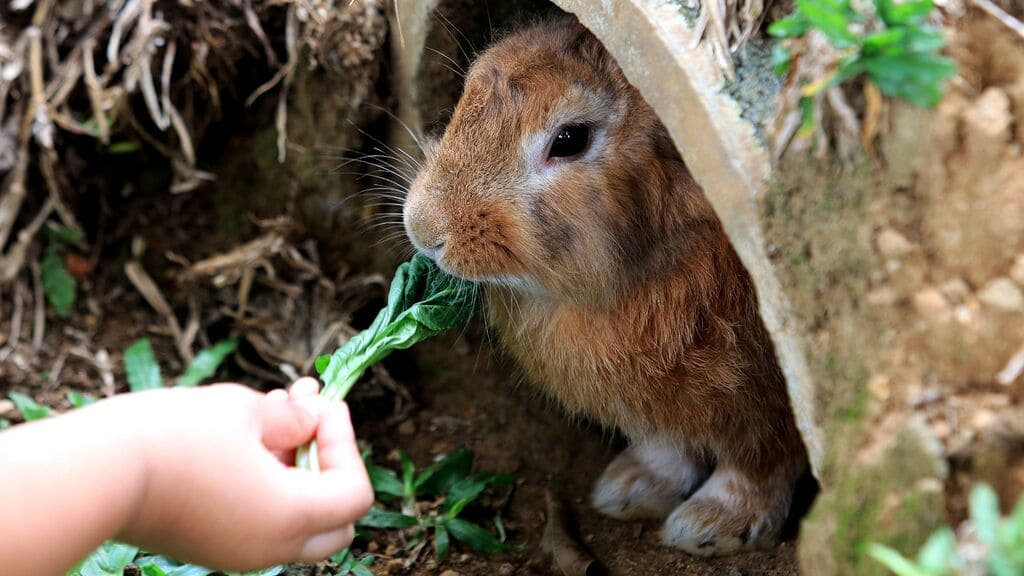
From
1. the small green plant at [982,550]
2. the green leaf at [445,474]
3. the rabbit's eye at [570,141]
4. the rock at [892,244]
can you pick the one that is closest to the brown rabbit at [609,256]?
the rabbit's eye at [570,141]

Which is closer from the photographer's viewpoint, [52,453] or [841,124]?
[52,453]

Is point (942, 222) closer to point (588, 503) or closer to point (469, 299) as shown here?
point (469, 299)

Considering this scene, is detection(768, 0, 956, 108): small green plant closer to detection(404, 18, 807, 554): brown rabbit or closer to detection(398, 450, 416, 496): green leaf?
detection(404, 18, 807, 554): brown rabbit

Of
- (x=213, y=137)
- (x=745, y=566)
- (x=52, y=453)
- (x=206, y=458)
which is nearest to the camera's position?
(x=52, y=453)

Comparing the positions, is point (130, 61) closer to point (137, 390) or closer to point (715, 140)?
point (137, 390)

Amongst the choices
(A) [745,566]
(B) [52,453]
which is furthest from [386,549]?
(B) [52,453]

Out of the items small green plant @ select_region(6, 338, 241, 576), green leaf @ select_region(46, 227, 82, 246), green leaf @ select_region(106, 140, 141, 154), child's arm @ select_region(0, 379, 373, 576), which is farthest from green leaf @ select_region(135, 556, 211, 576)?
green leaf @ select_region(106, 140, 141, 154)
